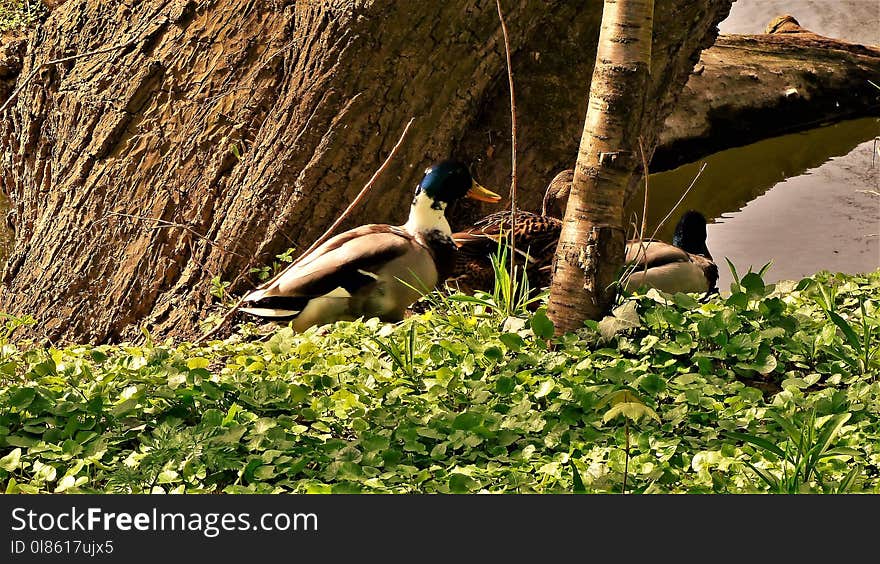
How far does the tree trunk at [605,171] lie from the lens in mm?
3895

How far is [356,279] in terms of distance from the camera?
184 inches

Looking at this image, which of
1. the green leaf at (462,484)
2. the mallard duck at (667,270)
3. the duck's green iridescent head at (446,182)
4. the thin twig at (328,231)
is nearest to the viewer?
the green leaf at (462,484)

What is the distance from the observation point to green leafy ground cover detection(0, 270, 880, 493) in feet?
9.65

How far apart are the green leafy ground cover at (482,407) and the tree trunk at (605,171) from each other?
0.15 meters

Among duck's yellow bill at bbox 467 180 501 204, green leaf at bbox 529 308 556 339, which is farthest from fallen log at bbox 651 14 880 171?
green leaf at bbox 529 308 556 339

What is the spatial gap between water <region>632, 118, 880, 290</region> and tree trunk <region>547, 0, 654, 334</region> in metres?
3.59

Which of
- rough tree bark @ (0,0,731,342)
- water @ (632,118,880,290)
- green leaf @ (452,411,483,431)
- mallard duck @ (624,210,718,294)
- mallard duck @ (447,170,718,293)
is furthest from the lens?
water @ (632,118,880,290)

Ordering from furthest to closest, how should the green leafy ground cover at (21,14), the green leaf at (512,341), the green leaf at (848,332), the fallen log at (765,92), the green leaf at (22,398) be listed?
1. the fallen log at (765,92)
2. the green leafy ground cover at (21,14)
3. the green leaf at (512,341)
4. the green leaf at (848,332)
5. the green leaf at (22,398)

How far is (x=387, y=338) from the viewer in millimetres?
4168

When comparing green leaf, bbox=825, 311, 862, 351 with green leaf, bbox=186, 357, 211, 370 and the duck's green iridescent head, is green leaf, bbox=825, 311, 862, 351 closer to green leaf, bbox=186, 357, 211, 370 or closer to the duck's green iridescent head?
the duck's green iridescent head

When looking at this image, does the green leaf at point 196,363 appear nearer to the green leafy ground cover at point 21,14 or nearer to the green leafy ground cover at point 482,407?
the green leafy ground cover at point 482,407

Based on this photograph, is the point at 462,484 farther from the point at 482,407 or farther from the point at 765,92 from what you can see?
the point at 765,92

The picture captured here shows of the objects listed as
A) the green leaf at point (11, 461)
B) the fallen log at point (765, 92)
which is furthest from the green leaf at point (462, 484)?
the fallen log at point (765, 92)

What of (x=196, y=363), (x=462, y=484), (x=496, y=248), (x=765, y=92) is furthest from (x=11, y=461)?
(x=765, y=92)
